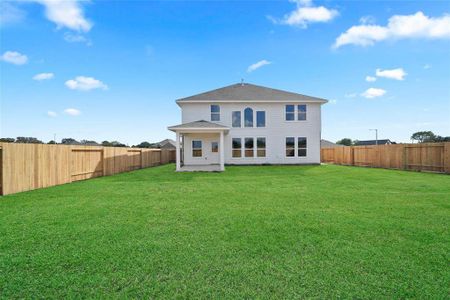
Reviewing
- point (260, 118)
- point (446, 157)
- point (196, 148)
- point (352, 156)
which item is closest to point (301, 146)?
point (260, 118)

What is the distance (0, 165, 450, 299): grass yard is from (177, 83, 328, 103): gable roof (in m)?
15.3

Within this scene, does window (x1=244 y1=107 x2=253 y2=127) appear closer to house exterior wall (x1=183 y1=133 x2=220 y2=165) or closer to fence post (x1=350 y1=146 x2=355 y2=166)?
house exterior wall (x1=183 y1=133 x2=220 y2=165)

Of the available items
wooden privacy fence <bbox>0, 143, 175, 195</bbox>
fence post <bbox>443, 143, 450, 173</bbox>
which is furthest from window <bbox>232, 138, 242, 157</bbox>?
fence post <bbox>443, 143, 450, 173</bbox>

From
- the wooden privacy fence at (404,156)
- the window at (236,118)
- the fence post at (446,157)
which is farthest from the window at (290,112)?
the fence post at (446,157)

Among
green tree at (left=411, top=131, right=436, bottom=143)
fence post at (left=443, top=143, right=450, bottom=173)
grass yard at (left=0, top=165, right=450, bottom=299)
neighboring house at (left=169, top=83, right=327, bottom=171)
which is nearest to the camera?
grass yard at (left=0, top=165, right=450, bottom=299)

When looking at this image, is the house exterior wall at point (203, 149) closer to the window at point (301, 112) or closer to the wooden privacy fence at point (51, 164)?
the wooden privacy fence at point (51, 164)

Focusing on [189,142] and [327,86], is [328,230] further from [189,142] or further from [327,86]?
[327,86]

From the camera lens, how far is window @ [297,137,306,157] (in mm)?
21469

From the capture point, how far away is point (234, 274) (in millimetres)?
3025

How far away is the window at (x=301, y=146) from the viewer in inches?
845

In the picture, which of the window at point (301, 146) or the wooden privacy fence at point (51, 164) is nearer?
the wooden privacy fence at point (51, 164)

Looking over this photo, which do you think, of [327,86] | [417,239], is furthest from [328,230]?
[327,86]

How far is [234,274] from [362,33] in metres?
17.5

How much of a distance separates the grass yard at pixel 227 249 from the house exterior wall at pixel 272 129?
47.2 feet
